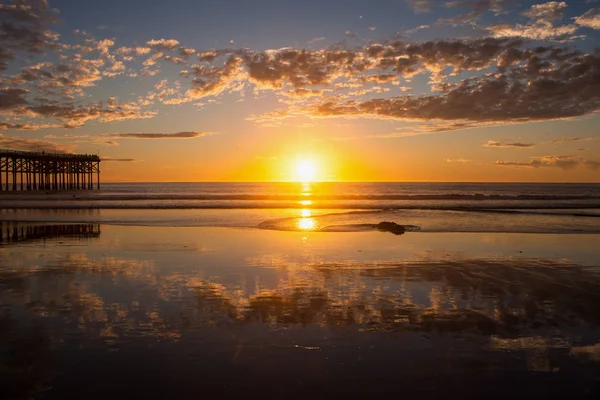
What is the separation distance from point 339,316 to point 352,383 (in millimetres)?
3064

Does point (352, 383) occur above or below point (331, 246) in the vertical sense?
below

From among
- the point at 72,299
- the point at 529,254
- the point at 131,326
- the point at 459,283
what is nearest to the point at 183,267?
the point at 72,299

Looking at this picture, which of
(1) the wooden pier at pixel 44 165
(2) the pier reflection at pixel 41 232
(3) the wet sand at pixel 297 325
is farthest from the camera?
(1) the wooden pier at pixel 44 165

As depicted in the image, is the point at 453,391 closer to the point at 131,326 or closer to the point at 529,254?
the point at 131,326

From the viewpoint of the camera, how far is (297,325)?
879 cm

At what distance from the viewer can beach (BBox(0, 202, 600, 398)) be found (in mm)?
6359

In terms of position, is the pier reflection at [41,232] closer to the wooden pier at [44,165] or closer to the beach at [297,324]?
the beach at [297,324]

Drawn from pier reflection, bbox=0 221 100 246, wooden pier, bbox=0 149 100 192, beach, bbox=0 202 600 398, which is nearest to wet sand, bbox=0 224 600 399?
beach, bbox=0 202 600 398

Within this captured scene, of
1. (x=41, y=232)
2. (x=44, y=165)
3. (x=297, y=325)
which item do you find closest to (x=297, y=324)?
(x=297, y=325)

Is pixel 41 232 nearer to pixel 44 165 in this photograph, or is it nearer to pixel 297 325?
pixel 297 325

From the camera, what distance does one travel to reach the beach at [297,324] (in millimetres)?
6359

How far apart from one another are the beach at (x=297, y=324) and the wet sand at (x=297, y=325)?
0.04 meters

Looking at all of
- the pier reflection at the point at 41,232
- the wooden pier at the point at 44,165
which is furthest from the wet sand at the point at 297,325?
the wooden pier at the point at 44,165

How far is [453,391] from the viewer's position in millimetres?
6090
